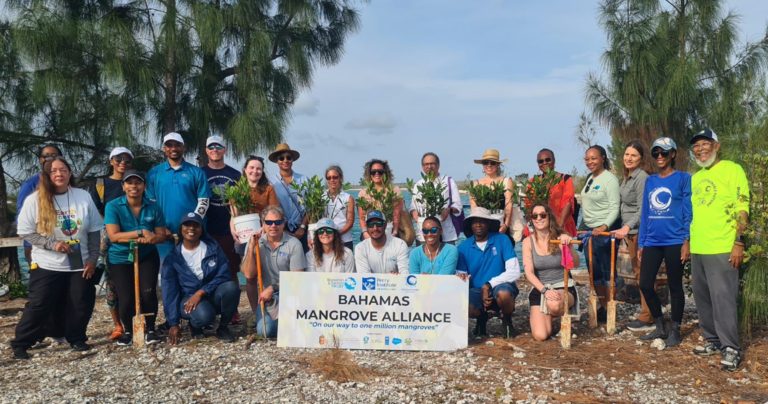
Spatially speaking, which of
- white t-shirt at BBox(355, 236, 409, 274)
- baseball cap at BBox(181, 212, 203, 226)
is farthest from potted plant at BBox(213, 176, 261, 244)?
white t-shirt at BBox(355, 236, 409, 274)

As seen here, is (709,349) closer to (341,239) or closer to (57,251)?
(341,239)

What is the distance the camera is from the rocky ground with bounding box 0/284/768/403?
4754 mm

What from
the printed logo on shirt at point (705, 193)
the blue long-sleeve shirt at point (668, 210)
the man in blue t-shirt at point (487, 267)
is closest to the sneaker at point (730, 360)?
the blue long-sleeve shirt at point (668, 210)

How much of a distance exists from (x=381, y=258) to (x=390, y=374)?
1312 millimetres

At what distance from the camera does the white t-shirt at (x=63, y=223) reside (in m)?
5.81

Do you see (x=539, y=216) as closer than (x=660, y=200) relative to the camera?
No

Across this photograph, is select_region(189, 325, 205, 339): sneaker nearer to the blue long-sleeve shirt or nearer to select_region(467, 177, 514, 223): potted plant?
select_region(467, 177, 514, 223): potted plant

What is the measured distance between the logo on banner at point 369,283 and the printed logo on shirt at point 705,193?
2835 mm

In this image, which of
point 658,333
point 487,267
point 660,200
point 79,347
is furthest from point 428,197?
point 79,347

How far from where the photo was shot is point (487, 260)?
21.0 feet

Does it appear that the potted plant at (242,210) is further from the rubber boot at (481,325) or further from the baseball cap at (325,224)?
the rubber boot at (481,325)

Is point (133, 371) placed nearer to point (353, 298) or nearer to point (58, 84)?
point (353, 298)

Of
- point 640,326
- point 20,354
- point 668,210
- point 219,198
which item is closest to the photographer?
point 668,210

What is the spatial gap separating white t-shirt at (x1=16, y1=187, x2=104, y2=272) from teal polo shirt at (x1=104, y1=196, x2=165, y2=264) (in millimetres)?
187
